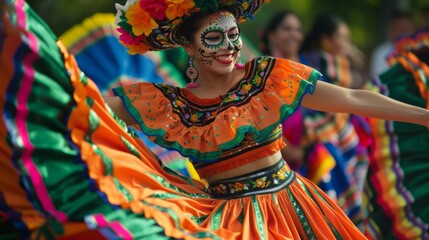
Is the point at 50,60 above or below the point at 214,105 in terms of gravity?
above

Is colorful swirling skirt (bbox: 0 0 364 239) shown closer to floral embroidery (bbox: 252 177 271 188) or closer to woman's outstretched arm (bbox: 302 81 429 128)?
floral embroidery (bbox: 252 177 271 188)

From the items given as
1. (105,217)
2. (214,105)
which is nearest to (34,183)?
(105,217)

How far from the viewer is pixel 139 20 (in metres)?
4.61

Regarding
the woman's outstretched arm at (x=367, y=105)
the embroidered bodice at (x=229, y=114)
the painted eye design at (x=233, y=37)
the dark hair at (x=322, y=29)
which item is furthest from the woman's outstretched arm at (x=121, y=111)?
the dark hair at (x=322, y=29)

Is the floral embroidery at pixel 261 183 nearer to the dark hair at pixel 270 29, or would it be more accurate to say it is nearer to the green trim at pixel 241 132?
the green trim at pixel 241 132

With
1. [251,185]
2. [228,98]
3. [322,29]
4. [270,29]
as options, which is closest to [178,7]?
[228,98]

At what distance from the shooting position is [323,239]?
14.5 feet

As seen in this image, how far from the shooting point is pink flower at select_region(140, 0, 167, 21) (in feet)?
14.9

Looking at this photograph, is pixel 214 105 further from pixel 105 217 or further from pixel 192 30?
pixel 105 217

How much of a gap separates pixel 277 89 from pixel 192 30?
1.64 feet

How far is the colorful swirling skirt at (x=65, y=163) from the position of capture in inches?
144

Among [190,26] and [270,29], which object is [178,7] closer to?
[190,26]

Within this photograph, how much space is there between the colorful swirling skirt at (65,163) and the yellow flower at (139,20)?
0.63 metres

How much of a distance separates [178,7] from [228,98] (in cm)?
46
